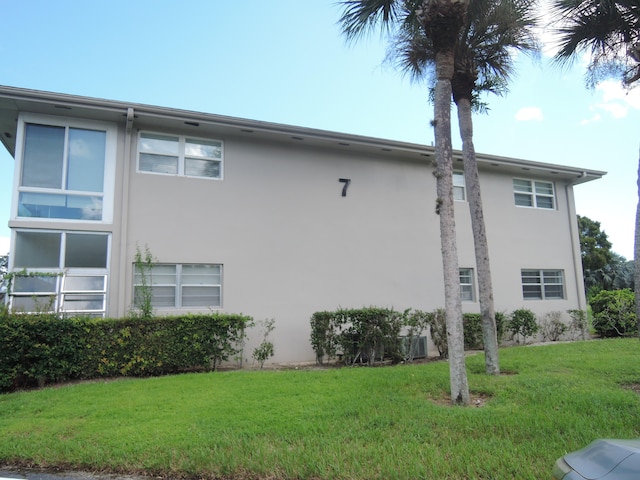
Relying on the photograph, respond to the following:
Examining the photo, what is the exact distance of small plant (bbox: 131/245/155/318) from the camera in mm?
9070

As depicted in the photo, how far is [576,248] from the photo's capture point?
14844 mm

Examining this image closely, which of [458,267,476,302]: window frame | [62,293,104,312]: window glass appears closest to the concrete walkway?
[62,293,104,312]: window glass

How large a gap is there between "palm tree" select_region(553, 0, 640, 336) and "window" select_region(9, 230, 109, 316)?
10113 millimetres

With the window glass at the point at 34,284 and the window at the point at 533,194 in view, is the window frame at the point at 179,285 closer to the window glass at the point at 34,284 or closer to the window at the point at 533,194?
the window glass at the point at 34,284

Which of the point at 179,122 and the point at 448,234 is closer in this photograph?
the point at 448,234

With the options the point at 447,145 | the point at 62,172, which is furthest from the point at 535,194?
the point at 62,172

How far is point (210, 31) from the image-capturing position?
42.3 feet

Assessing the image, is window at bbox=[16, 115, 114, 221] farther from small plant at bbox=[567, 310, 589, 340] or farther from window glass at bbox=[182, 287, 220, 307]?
small plant at bbox=[567, 310, 589, 340]

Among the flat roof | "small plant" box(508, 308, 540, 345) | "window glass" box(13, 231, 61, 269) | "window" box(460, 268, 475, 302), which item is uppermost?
the flat roof

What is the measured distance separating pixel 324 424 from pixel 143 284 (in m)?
5.96

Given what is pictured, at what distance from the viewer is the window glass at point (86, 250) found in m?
9.07

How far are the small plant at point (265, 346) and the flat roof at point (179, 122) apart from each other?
15.5 feet

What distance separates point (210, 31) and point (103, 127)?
5.16m

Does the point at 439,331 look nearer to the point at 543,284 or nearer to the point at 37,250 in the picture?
the point at 543,284
